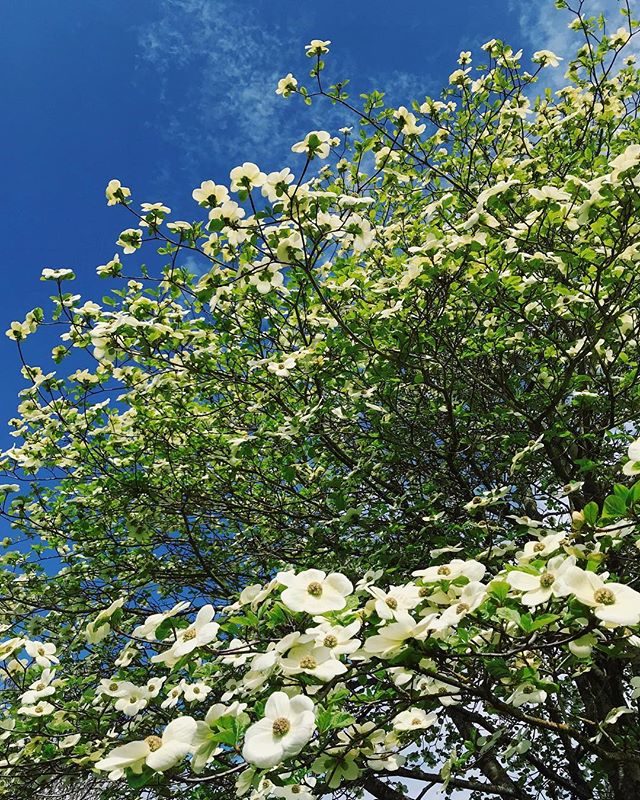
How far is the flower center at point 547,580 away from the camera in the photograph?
1.39 meters

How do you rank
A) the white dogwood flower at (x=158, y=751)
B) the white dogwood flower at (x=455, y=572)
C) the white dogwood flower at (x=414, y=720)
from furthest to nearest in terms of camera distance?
the white dogwood flower at (x=414, y=720), the white dogwood flower at (x=455, y=572), the white dogwood flower at (x=158, y=751)

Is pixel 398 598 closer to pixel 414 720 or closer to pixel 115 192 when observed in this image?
pixel 414 720

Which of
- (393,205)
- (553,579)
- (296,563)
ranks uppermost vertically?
(393,205)

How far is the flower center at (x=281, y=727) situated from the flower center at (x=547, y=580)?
65 centimetres

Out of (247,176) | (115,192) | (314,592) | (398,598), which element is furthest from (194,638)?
(115,192)

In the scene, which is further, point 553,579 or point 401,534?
point 401,534

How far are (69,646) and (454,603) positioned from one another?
3.84m

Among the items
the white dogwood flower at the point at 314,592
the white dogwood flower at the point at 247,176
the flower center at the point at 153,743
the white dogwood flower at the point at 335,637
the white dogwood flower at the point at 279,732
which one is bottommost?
the white dogwood flower at the point at 279,732

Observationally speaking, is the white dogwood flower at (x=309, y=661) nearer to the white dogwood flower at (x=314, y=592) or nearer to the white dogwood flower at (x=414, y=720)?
the white dogwood flower at (x=314, y=592)

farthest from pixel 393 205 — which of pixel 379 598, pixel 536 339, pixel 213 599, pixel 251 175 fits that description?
pixel 379 598

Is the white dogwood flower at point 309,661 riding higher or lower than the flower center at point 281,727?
higher

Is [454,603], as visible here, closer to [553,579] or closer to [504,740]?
[553,579]

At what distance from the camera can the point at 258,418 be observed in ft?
14.3

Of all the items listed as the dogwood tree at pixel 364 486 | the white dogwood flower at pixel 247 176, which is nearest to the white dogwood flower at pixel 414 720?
the dogwood tree at pixel 364 486
